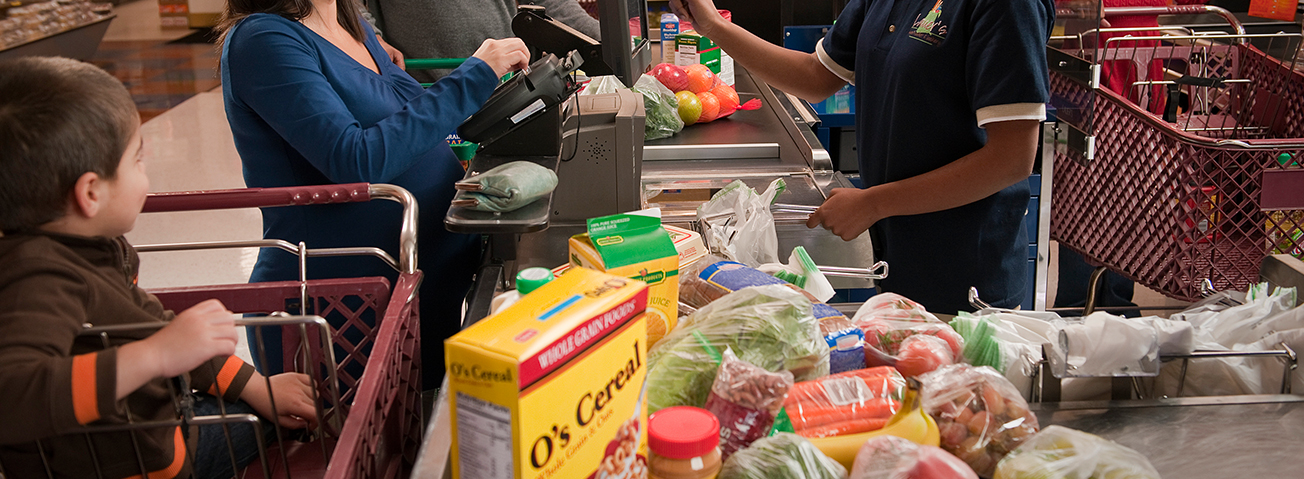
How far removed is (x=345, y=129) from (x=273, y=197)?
23cm

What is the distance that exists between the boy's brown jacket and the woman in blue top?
436 mm

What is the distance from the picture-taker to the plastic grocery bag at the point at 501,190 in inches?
57.6

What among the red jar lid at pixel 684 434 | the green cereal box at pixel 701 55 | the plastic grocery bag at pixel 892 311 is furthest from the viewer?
the green cereal box at pixel 701 55

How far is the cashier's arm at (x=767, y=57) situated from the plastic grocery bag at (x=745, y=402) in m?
1.57

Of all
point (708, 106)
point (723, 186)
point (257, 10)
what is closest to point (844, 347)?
point (723, 186)

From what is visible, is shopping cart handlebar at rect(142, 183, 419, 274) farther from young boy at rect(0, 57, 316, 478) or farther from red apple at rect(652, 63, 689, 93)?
red apple at rect(652, 63, 689, 93)

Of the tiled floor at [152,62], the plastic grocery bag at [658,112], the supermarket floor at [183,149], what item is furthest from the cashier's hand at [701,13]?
the tiled floor at [152,62]

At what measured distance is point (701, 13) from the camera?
94.2 inches

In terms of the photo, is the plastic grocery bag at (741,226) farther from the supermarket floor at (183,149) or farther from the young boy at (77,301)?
the supermarket floor at (183,149)

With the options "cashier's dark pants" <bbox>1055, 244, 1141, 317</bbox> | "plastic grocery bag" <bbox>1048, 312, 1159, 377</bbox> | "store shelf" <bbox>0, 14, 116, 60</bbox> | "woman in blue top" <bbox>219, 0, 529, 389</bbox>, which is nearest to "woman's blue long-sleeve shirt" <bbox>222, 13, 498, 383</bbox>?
"woman in blue top" <bbox>219, 0, 529, 389</bbox>

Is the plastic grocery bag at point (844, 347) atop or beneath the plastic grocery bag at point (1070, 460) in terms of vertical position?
atop

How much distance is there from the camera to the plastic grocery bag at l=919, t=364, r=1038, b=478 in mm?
1003

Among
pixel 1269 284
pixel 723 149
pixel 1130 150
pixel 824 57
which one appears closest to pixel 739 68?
pixel 723 149

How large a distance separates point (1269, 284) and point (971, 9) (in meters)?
0.73
